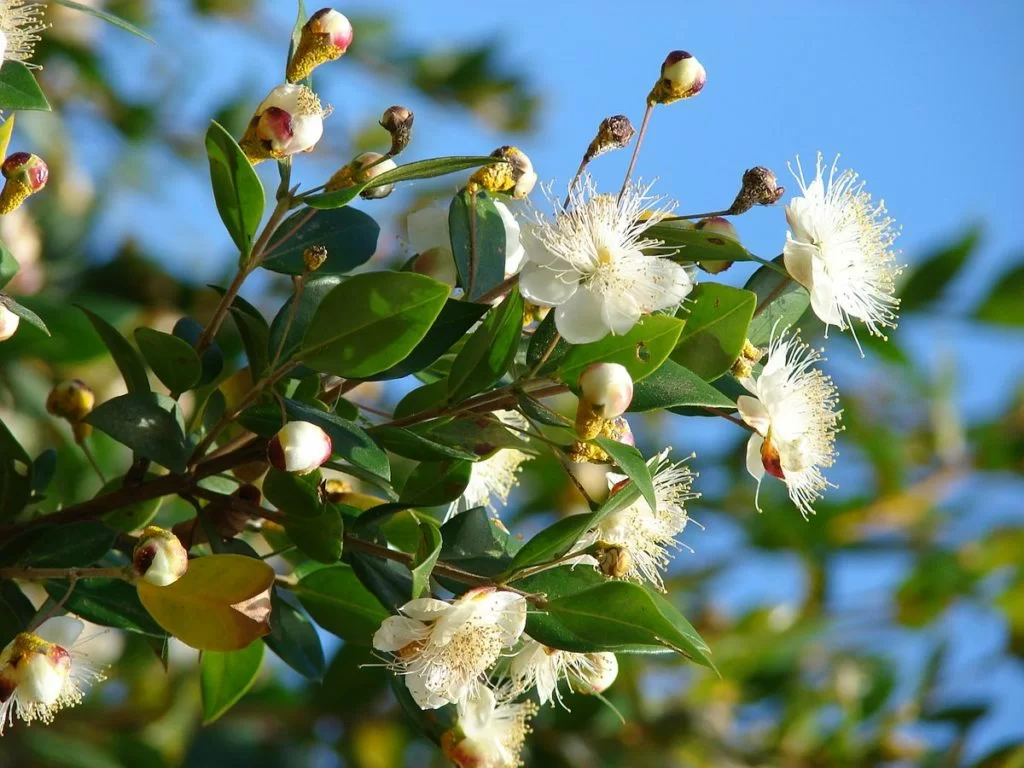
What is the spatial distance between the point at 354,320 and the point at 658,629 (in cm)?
24

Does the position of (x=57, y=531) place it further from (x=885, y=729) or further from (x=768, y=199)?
(x=885, y=729)

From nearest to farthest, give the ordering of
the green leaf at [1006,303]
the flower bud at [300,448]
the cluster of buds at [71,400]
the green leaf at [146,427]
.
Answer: the flower bud at [300,448] → the green leaf at [146,427] → the cluster of buds at [71,400] → the green leaf at [1006,303]

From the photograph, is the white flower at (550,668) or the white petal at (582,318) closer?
the white petal at (582,318)

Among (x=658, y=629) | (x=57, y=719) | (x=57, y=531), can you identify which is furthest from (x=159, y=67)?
(x=658, y=629)

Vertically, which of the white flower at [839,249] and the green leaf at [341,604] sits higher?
the white flower at [839,249]

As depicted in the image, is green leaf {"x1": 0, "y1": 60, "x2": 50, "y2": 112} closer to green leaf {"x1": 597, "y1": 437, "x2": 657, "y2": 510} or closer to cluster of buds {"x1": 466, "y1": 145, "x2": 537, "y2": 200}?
cluster of buds {"x1": 466, "y1": 145, "x2": 537, "y2": 200}

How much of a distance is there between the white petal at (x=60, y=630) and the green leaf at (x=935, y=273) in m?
1.94

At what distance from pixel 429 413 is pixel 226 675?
260mm

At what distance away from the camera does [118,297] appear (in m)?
2.03

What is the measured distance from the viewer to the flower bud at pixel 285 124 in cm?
77

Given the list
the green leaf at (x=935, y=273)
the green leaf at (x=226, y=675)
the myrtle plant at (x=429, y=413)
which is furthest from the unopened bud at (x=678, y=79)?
the green leaf at (x=935, y=273)

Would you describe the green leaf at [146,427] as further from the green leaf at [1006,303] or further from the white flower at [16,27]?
the green leaf at [1006,303]

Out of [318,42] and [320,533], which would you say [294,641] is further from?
[318,42]

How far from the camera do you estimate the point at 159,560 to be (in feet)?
2.35
